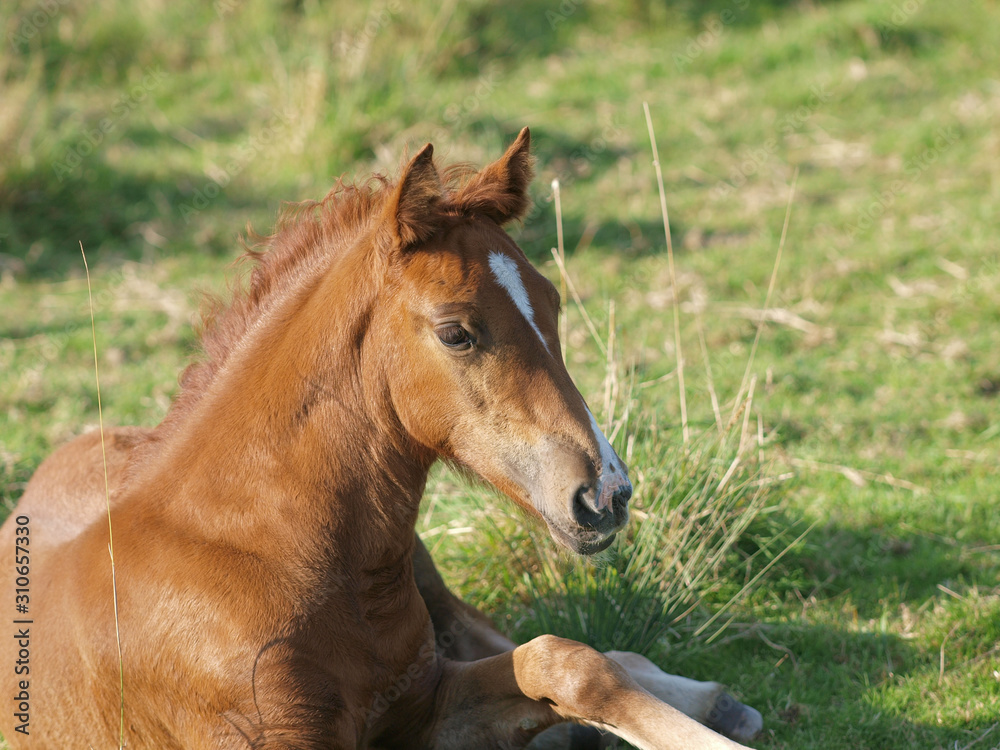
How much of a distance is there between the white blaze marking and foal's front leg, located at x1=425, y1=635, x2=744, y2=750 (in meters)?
1.04

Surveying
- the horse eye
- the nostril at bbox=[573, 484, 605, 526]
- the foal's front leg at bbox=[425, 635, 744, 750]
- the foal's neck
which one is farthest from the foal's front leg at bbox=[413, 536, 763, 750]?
the horse eye

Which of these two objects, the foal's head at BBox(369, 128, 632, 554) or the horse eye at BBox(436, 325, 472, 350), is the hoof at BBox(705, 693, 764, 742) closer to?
the foal's head at BBox(369, 128, 632, 554)

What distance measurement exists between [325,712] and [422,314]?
127 centimetres

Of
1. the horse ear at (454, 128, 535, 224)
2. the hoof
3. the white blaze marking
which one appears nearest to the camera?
the white blaze marking

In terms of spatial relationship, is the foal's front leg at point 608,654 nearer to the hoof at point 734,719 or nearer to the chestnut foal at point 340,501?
the hoof at point 734,719

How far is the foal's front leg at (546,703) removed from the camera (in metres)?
3.08

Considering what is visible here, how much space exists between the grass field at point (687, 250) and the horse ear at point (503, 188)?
0.33 m

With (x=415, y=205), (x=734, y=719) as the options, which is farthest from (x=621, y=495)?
(x=734, y=719)

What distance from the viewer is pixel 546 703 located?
10.8 feet

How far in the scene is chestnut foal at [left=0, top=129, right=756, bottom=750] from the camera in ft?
9.84

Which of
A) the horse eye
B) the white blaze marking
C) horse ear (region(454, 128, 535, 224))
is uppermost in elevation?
horse ear (region(454, 128, 535, 224))

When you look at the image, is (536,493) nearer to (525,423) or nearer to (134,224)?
(525,423)

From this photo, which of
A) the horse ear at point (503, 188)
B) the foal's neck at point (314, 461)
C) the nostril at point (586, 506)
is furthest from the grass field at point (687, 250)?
the nostril at point (586, 506)

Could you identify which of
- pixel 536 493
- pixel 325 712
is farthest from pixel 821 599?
pixel 325 712
